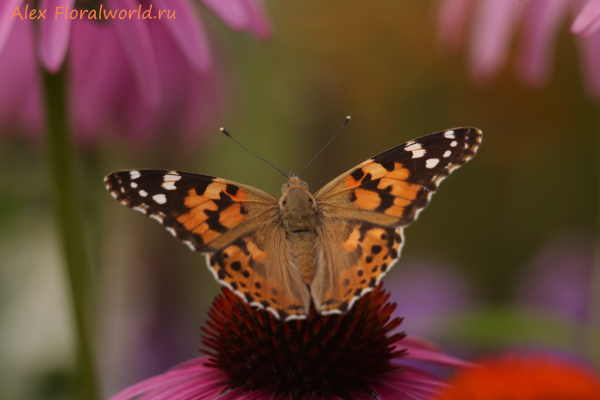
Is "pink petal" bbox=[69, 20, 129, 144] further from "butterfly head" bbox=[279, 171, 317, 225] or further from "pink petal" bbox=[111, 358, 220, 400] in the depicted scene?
"pink petal" bbox=[111, 358, 220, 400]

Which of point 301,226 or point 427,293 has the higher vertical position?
point 301,226

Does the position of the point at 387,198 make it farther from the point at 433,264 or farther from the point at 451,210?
the point at 451,210

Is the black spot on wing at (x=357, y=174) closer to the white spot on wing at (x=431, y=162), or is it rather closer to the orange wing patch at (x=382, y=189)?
the orange wing patch at (x=382, y=189)

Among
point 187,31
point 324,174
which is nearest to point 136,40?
point 187,31

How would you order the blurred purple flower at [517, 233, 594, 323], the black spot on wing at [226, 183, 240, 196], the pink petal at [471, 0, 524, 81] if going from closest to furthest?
the black spot on wing at [226, 183, 240, 196] → the pink petal at [471, 0, 524, 81] → the blurred purple flower at [517, 233, 594, 323]

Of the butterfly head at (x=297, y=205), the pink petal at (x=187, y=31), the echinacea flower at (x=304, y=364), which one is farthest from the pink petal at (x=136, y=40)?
the echinacea flower at (x=304, y=364)

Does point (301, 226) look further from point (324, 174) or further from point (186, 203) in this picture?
point (324, 174)

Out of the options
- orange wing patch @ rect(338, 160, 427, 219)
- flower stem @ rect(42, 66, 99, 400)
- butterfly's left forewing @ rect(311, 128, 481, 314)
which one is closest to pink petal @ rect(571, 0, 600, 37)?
butterfly's left forewing @ rect(311, 128, 481, 314)
